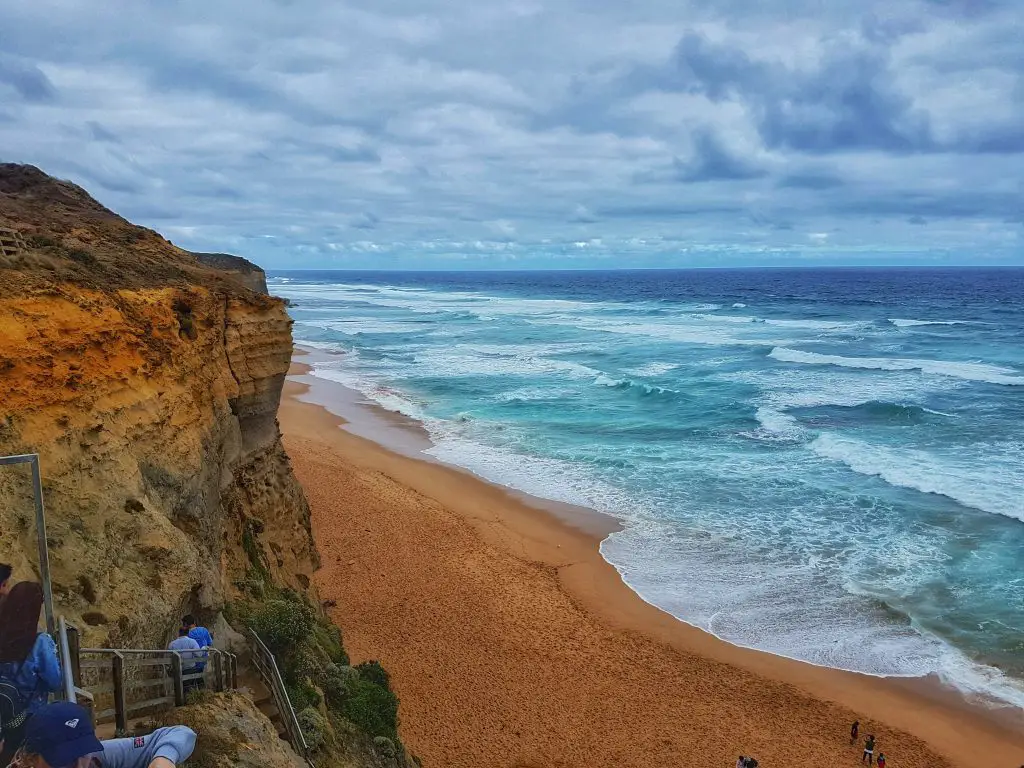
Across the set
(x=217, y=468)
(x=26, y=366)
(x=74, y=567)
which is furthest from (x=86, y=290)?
(x=74, y=567)

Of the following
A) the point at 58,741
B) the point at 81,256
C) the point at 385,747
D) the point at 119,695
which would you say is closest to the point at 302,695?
the point at 385,747

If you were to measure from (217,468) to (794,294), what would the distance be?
12874cm

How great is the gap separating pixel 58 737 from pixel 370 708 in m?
8.09

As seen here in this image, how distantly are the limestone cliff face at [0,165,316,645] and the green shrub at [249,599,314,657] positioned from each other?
2.18 feet

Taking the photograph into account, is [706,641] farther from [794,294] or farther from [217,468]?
[794,294]

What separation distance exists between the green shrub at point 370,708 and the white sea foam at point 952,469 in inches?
819

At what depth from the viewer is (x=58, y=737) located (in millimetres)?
3248

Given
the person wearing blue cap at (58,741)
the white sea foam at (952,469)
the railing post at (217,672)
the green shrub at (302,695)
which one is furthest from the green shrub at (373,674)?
the white sea foam at (952,469)

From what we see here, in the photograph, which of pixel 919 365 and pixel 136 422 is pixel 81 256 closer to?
pixel 136 422

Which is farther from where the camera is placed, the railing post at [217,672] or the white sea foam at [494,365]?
the white sea foam at [494,365]

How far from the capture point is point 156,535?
8352mm

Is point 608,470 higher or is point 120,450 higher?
point 120,450

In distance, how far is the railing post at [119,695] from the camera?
5.76 metres

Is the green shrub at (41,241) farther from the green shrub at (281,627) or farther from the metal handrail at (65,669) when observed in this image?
the metal handrail at (65,669)
